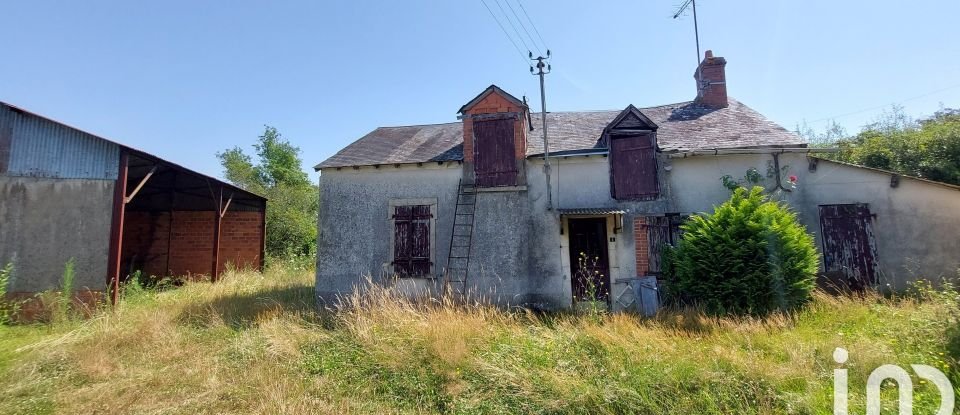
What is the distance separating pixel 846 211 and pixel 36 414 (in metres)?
13.0

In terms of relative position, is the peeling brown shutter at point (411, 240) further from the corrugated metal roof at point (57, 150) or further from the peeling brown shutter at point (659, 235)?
the corrugated metal roof at point (57, 150)

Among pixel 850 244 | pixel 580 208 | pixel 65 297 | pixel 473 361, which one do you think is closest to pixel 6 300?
pixel 65 297

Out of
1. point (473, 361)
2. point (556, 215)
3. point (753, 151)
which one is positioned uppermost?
point (753, 151)

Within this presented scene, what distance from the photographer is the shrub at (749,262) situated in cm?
659

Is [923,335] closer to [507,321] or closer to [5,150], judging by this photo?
[507,321]

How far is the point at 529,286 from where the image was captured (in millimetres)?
8648

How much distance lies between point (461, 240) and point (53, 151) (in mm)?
8859

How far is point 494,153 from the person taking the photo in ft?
30.3

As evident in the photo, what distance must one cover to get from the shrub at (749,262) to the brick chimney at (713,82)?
5000 millimetres

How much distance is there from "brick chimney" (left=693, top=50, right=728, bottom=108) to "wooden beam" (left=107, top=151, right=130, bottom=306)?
1446cm

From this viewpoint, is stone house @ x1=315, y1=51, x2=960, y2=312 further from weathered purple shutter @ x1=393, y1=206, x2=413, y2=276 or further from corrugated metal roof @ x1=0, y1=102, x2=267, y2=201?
corrugated metal roof @ x1=0, y1=102, x2=267, y2=201

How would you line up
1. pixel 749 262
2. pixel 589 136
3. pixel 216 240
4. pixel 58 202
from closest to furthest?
pixel 749 262
pixel 58 202
pixel 589 136
pixel 216 240

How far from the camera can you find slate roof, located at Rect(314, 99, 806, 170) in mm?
8961

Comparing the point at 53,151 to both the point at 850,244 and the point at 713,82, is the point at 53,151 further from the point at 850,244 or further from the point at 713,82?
the point at 850,244
